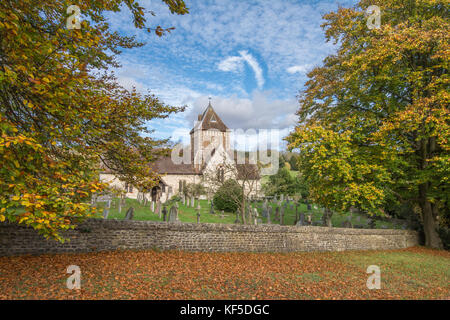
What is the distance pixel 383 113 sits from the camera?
15.6 metres

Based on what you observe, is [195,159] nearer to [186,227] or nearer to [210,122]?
[210,122]

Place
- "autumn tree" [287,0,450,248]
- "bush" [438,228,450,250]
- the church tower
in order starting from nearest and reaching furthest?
"autumn tree" [287,0,450,248]
"bush" [438,228,450,250]
the church tower

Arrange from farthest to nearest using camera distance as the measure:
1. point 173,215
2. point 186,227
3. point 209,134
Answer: point 209,134 < point 173,215 < point 186,227

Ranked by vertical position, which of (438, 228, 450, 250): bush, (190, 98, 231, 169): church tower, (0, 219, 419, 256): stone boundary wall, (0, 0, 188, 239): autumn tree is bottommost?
(438, 228, 450, 250): bush

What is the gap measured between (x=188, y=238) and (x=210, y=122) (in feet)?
127

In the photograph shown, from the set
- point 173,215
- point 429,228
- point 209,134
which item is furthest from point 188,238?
point 209,134

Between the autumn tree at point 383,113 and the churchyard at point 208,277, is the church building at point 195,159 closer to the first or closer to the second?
the autumn tree at point 383,113

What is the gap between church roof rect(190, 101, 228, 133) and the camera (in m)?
47.9

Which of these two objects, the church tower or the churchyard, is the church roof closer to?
the church tower

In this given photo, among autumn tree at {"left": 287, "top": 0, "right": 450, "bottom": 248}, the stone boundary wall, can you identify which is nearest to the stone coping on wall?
the stone boundary wall

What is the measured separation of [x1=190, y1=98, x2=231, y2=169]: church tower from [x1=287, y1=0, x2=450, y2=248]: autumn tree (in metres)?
30.1

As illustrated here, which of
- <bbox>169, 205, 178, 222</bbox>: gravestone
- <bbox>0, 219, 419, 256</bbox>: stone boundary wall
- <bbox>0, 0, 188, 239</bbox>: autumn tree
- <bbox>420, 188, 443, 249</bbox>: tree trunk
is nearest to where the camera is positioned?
<bbox>0, 0, 188, 239</bbox>: autumn tree
